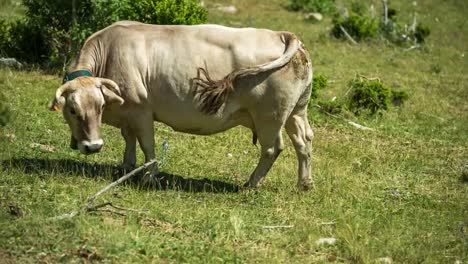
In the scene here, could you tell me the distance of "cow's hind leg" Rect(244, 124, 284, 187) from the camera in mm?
10250

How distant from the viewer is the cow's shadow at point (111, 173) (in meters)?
9.79

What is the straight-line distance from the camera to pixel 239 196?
10.1 m

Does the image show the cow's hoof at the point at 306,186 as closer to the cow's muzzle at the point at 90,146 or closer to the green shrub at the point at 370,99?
the cow's muzzle at the point at 90,146

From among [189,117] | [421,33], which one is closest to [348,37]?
[421,33]

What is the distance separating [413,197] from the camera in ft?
35.6

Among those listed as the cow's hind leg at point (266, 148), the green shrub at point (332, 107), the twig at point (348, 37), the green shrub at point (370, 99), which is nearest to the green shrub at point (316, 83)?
the green shrub at point (332, 107)

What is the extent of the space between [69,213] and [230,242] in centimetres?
161

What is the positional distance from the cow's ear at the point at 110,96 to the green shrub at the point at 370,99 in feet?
25.3

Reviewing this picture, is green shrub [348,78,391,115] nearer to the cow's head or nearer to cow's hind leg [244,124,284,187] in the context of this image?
cow's hind leg [244,124,284,187]

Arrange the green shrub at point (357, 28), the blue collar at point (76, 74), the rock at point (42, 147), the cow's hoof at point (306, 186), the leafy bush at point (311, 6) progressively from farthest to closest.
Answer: the leafy bush at point (311, 6), the green shrub at point (357, 28), the rock at point (42, 147), the cow's hoof at point (306, 186), the blue collar at point (76, 74)

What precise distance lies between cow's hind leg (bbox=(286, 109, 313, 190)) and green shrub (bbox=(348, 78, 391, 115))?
218 inches

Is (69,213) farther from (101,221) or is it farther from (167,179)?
(167,179)

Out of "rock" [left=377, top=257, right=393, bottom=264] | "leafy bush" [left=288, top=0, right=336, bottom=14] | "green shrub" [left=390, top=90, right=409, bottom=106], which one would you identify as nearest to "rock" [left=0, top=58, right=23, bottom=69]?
"green shrub" [left=390, top=90, right=409, bottom=106]

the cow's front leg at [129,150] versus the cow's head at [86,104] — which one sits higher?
the cow's head at [86,104]
